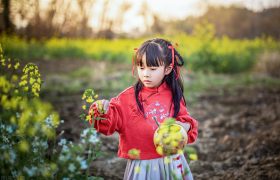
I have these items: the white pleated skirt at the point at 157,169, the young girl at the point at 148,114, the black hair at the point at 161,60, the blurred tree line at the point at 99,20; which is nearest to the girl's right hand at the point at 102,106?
the young girl at the point at 148,114

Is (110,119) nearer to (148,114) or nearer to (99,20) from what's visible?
(148,114)

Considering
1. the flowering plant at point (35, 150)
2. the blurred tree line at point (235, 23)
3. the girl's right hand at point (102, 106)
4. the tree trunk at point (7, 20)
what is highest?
the blurred tree line at point (235, 23)

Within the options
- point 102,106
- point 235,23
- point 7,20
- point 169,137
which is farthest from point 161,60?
point 235,23

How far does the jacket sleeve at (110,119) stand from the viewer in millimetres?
2206

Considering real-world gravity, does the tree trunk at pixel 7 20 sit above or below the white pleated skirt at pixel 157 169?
above

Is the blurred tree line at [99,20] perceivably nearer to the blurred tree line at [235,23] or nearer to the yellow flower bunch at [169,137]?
the blurred tree line at [235,23]

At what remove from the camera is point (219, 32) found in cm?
2008

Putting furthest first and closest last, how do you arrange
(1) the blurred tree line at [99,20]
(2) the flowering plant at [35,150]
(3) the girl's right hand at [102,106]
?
1. (1) the blurred tree line at [99,20]
2. (3) the girl's right hand at [102,106]
3. (2) the flowering plant at [35,150]

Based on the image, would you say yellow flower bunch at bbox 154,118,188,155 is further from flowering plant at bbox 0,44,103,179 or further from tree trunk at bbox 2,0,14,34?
tree trunk at bbox 2,0,14,34

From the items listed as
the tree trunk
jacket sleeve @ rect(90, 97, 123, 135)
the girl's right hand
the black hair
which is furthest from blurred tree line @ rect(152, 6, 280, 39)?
the girl's right hand

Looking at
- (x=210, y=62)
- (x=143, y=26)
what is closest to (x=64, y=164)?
(x=210, y=62)

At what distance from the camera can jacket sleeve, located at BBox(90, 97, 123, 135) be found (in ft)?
7.24

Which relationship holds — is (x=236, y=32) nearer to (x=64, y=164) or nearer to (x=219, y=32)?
(x=219, y=32)

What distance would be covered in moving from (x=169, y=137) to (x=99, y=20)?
14.8 metres
